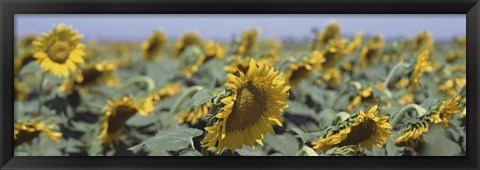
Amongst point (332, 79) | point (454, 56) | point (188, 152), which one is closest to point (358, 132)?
point (188, 152)

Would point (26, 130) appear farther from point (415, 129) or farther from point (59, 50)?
point (415, 129)

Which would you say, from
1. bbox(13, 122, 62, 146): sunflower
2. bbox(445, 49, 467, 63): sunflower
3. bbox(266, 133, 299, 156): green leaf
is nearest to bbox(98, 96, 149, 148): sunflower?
bbox(13, 122, 62, 146): sunflower

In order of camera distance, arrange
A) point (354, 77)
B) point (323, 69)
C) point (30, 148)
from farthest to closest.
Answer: point (354, 77) < point (323, 69) < point (30, 148)

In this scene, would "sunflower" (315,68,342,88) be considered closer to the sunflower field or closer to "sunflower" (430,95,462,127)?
the sunflower field

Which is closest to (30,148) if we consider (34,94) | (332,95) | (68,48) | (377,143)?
(68,48)

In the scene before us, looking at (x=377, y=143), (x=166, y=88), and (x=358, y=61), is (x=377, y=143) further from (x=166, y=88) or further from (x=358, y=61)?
(x=358, y=61)

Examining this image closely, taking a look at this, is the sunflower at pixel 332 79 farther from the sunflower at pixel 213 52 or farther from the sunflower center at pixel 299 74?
the sunflower center at pixel 299 74
